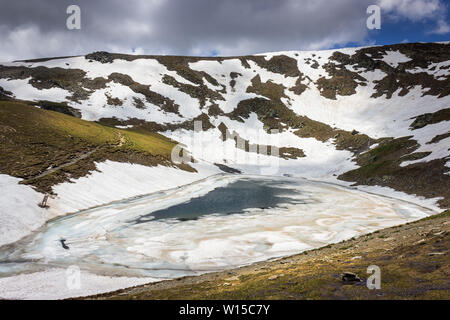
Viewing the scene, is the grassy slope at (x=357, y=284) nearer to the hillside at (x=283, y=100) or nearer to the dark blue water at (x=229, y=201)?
the dark blue water at (x=229, y=201)

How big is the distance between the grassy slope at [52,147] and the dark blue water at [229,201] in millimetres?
16212

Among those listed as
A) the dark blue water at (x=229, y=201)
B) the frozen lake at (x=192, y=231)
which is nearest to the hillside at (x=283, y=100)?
the dark blue water at (x=229, y=201)

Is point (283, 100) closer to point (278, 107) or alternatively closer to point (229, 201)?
point (278, 107)

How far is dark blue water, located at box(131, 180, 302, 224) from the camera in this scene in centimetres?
3788

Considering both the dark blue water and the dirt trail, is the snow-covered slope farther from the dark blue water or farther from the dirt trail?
the dark blue water

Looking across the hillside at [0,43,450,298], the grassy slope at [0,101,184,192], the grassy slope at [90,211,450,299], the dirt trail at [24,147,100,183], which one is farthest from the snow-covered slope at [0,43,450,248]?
the grassy slope at [90,211,450,299]

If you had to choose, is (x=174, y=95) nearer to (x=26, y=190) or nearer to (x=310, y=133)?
(x=310, y=133)

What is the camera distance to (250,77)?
548 ft

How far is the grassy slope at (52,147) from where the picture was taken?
39250 mm

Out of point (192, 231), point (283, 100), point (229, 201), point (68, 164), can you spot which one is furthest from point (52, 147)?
point (283, 100)

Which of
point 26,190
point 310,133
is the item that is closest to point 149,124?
point 310,133

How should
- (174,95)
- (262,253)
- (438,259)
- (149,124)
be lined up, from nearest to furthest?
(438,259) < (262,253) < (149,124) < (174,95)

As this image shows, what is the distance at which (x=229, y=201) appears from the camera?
48344mm
